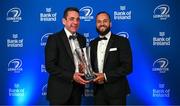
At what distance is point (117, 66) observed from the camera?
3725 mm

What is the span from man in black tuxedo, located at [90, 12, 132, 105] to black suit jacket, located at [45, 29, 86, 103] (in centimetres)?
31

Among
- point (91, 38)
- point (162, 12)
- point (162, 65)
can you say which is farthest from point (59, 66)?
point (162, 12)

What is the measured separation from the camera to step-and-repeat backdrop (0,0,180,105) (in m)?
4.68

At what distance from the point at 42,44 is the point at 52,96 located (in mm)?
1431

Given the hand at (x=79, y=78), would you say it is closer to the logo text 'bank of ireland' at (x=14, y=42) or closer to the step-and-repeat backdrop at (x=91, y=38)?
the step-and-repeat backdrop at (x=91, y=38)

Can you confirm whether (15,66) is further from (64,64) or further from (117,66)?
(117,66)

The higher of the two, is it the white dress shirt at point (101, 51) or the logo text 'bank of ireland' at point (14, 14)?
the logo text 'bank of ireland' at point (14, 14)

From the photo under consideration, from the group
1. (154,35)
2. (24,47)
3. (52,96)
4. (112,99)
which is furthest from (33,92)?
(154,35)

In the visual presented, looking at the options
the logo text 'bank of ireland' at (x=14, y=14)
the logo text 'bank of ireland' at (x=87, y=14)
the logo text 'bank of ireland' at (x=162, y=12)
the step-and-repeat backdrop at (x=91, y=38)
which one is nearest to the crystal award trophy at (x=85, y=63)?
the step-and-repeat backdrop at (x=91, y=38)

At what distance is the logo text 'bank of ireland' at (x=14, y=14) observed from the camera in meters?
4.98

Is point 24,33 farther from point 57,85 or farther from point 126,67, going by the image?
point 126,67

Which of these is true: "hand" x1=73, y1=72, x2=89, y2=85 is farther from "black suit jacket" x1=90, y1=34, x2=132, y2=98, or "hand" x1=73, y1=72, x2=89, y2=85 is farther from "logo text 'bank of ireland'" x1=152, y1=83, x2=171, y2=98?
"logo text 'bank of ireland'" x1=152, y1=83, x2=171, y2=98

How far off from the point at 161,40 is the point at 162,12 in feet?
1.31

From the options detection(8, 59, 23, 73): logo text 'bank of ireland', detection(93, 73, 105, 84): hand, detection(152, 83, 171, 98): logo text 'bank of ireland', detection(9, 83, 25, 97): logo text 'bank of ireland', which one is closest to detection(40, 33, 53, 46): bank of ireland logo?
detection(8, 59, 23, 73): logo text 'bank of ireland'
